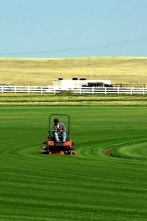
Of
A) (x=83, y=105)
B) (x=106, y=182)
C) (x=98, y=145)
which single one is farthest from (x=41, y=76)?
(x=106, y=182)

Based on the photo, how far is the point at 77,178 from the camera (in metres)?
20.5

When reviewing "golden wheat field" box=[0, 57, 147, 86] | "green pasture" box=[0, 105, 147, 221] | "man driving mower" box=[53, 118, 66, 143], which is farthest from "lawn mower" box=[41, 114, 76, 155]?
"golden wheat field" box=[0, 57, 147, 86]

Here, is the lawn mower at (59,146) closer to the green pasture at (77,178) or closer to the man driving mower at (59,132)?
the man driving mower at (59,132)

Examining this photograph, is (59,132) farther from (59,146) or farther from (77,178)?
(77,178)

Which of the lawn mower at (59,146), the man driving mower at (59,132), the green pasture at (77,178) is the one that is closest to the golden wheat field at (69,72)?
the green pasture at (77,178)

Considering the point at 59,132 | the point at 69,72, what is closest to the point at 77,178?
the point at 59,132

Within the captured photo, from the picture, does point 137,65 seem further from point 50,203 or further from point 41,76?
point 50,203

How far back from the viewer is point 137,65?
651ft

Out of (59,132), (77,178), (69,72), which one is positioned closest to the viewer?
(77,178)

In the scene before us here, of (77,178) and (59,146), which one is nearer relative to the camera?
Answer: (77,178)

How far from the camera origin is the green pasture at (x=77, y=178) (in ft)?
51.4

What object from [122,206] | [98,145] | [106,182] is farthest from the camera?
[98,145]

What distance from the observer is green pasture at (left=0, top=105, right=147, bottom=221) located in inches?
617

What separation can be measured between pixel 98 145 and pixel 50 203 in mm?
15956
